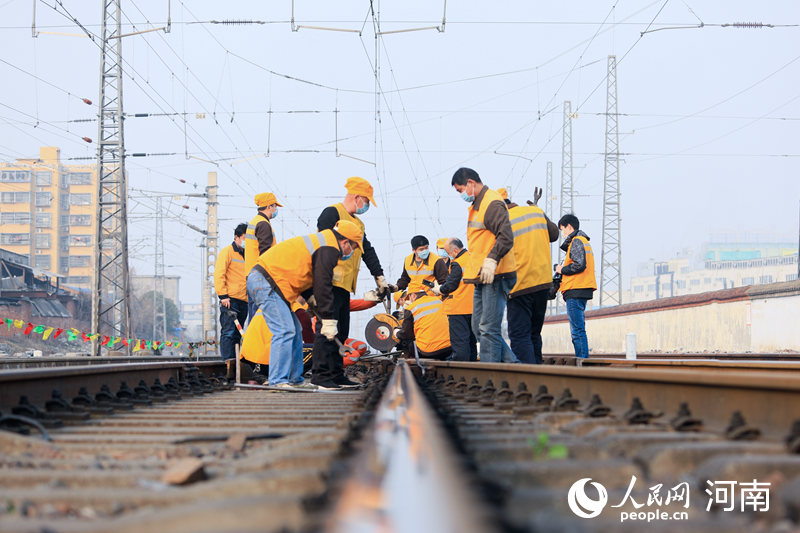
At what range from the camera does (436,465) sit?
204cm

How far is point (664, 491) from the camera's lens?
2.19 m

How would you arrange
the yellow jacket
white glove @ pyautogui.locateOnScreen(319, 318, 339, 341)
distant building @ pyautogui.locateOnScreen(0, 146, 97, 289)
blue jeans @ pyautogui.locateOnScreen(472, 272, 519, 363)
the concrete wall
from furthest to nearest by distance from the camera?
distant building @ pyautogui.locateOnScreen(0, 146, 97, 289), the concrete wall, the yellow jacket, blue jeans @ pyautogui.locateOnScreen(472, 272, 519, 363), white glove @ pyautogui.locateOnScreen(319, 318, 339, 341)

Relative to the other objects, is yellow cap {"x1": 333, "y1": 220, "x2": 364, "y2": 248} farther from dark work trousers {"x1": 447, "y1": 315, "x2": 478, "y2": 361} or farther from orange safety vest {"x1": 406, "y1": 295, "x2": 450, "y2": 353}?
orange safety vest {"x1": 406, "y1": 295, "x2": 450, "y2": 353}

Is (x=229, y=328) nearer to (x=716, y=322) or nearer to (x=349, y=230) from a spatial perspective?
(x=349, y=230)

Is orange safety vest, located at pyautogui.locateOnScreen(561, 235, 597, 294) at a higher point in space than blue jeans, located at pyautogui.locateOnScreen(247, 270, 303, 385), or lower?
higher

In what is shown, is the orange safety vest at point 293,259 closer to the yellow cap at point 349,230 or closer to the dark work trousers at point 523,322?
the yellow cap at point 349,230

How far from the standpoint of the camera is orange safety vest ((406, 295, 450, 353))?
10578mm

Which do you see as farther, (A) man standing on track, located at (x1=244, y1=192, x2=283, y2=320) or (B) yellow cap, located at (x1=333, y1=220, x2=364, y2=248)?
(A) man standing on track, located at (x1=244, y1=192, x2=283, y2=320)

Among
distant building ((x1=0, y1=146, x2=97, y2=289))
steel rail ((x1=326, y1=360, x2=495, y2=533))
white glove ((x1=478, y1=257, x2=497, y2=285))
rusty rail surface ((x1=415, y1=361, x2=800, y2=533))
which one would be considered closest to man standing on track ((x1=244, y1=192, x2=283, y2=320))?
white glove ((x1=478, y1=257, x2=497, y2=285))

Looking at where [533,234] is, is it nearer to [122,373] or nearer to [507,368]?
[507,368]

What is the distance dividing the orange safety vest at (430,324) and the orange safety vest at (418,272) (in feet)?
0.98

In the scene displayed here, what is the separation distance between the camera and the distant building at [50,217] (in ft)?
296

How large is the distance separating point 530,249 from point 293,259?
2.42 meters

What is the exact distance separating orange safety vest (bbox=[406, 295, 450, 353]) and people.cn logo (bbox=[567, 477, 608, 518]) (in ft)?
27.3
